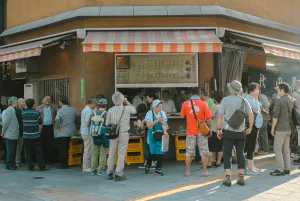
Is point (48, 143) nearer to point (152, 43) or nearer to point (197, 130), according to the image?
point (152, 43)

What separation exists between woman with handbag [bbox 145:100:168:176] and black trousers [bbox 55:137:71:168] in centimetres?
255

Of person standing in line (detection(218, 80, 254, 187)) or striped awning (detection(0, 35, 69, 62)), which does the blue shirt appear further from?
person standing in line (detection(218, 80, 254, 187))

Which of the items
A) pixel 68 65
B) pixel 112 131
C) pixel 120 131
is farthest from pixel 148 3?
pixel 112 131

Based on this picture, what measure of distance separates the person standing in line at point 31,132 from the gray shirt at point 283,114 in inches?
231

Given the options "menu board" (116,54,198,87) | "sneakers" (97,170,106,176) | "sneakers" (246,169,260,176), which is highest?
"menu board" (116,54,198,87)

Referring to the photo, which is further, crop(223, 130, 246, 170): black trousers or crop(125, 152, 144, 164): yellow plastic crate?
crop(125, 152, 144, 164): yellow plastic crate

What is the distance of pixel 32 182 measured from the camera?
25.5ft

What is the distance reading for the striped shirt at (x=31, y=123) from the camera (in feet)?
29.2

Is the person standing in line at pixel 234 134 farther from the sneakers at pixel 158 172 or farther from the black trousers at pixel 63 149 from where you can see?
the black trousers at pixel 63 149

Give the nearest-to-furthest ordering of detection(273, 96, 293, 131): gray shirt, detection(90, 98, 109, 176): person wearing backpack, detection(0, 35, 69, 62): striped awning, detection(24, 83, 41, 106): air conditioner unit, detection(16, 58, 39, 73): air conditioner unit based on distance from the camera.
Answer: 1. detection(273, 96, 293, 131): gray shirt
2. detection(90, 98, 109, 176): person wearing backpack
3. detection(0, 35, 69, 62): striped awning
4. detection(16, 58, 39, 73): air conditioner unit
5. detection(24, 83, 41, 106): air conditioner unit

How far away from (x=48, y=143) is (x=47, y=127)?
48cm

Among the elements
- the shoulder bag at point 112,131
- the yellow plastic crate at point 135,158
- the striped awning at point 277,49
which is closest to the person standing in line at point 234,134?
the shoulder bag at point 112,131

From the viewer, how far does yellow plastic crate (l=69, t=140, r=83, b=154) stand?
30.9 feet

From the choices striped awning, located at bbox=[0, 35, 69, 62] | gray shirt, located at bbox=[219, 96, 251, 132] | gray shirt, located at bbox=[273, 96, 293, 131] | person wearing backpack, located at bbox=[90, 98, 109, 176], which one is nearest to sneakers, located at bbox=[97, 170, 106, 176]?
person wearing backpack, located at bbox=[90, 98, 109, 176]
